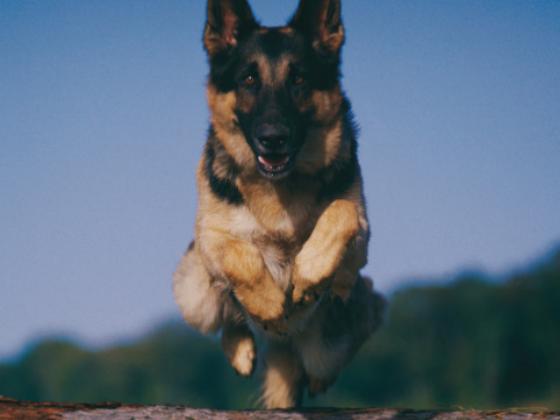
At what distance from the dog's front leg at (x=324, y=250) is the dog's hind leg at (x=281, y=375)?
108 inches

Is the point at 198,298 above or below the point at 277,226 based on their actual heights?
below

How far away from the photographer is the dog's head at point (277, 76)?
24.5 feet

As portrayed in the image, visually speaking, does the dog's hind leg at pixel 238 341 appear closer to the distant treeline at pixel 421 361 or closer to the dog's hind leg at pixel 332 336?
A: the dog's hind leg at pixel 332 336

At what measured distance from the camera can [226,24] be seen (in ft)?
25.8

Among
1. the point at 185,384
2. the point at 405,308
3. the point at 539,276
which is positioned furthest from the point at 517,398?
the point at 185,384

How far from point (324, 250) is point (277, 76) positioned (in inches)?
69.9

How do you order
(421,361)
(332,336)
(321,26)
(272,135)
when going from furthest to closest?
(421,361) < (332,336) < (321,26) < (272,135)

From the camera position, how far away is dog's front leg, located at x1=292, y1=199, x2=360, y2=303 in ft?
21.3

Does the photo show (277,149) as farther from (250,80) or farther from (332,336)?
(332,336)

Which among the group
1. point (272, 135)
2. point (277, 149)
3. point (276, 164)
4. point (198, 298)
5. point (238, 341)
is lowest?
point (238, 341)

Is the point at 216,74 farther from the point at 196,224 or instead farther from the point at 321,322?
the point at 321,322

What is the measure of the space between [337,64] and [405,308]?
65.5m

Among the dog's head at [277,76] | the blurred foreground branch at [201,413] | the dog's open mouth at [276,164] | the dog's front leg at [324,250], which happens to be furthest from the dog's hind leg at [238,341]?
the dog's front leg at [324,250]

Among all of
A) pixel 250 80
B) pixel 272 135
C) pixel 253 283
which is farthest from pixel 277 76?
pixel 253 283
